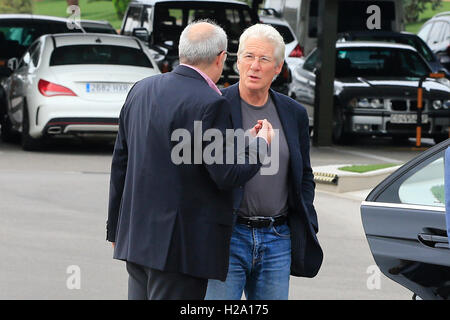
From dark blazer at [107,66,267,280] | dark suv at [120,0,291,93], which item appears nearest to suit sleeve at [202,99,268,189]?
dark blazer at [107,66,267,280]

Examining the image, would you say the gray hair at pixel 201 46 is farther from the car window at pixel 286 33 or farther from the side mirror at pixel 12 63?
the car window at pixel 286 33

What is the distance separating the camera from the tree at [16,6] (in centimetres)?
7775

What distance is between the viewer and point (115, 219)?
502 cm

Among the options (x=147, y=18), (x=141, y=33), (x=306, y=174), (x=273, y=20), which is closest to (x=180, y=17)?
(x=147, y=18)

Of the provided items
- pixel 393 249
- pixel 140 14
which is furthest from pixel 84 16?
pixel 393 249

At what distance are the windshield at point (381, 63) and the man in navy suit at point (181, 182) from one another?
14.3 meters

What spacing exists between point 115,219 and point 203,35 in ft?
2.75

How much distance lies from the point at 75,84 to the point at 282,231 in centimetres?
1032

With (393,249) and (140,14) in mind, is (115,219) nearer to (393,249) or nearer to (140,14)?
(393,249)

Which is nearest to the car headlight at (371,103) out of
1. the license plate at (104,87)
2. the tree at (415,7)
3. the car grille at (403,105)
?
the car grille at (403,105)

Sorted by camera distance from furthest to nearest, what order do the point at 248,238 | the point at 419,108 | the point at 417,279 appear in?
the point at 419,108 → the point at 417,279 → the point at 248,238

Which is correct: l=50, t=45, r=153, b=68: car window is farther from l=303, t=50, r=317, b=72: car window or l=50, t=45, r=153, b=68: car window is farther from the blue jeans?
the blue jeans

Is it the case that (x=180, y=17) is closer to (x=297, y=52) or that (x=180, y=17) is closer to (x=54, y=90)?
(x=54, y=90)

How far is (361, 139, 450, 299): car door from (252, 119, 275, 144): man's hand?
0.95 metres
